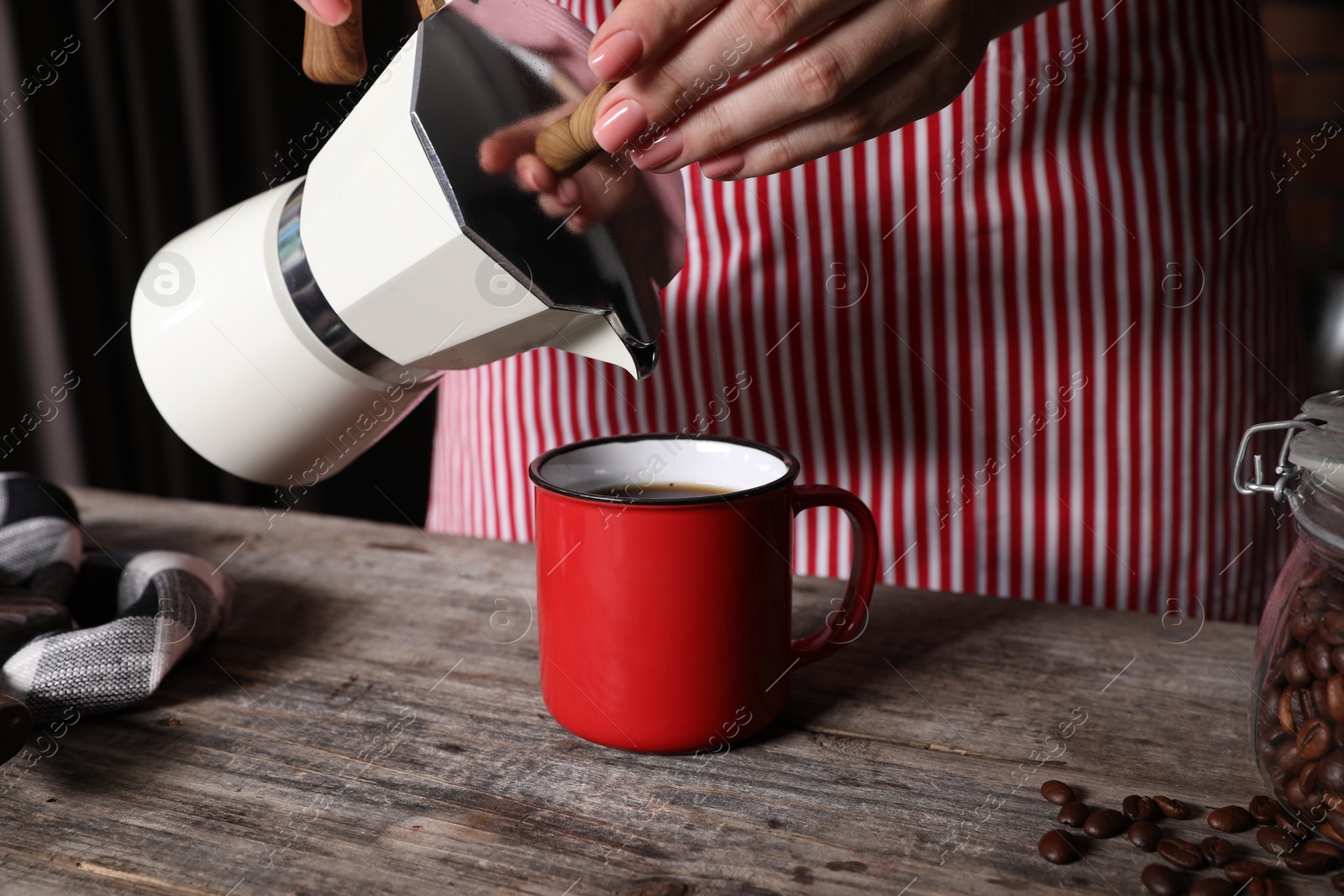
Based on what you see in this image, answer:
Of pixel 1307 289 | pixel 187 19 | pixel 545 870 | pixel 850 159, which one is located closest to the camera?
pixel 545 870

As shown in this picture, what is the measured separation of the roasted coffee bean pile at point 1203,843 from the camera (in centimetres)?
39

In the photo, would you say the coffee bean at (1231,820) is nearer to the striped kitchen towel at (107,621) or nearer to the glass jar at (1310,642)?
the glass jar at (1310,642)

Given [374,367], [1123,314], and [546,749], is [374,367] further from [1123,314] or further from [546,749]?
[1123,314]

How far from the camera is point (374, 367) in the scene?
1.66 feet

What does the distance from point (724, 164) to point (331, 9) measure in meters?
0.21

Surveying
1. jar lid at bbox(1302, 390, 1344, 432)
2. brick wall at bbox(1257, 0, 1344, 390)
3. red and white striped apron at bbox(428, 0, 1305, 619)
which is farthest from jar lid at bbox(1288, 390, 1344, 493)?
brick wall at bbox(1257, 0, 1344, 390)

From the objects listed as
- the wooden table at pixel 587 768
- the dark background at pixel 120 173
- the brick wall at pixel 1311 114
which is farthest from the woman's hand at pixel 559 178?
the brick wall at pixel 1311 114

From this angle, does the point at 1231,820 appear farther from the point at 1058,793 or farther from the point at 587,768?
the point at 587,768

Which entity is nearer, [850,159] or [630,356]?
[630,356]

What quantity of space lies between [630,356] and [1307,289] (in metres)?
2.06

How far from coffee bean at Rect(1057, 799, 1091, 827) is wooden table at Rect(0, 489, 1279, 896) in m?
0.01

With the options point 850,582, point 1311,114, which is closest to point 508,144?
point 850,582

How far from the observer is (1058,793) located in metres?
0.44

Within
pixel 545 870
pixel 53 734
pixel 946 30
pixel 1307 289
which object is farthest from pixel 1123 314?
pixel 1307 289
